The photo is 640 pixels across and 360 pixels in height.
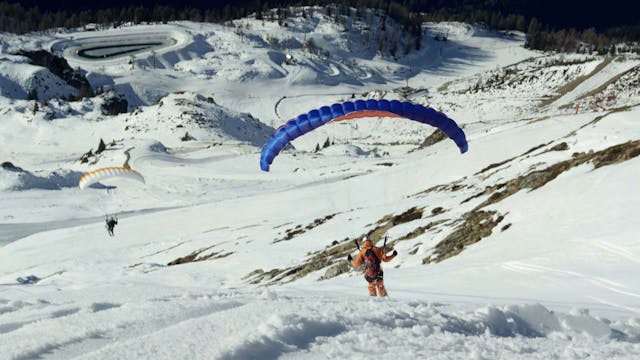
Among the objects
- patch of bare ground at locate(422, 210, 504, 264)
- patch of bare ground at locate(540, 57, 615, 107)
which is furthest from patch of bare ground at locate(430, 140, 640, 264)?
patch of bare ground at locate(540, 57, 615, 107)

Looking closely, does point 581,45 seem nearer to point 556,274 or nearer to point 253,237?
point 253,237

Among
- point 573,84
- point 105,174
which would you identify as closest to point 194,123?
point 105,174

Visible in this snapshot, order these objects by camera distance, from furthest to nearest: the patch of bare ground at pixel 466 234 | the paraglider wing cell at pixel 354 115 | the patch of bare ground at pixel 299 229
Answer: the patch of bare ground at pixel 299 229 → the paraglider wing cell at pixel 354 115 → the patch of bare ground at pixel 466 234

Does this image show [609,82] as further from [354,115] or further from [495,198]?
[354,115]

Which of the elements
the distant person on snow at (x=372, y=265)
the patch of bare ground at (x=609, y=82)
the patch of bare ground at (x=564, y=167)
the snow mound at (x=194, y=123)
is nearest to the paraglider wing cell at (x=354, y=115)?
the patch of bare ground at (x=564, y=167)

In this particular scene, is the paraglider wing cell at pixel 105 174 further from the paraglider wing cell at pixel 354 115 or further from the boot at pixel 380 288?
the boot at pixel 380 288

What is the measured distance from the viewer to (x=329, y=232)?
81.1 ft

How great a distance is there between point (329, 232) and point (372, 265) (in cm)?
1343

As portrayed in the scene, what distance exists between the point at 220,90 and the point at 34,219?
293ft

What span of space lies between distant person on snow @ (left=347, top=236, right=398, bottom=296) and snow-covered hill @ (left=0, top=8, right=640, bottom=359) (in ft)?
2.10

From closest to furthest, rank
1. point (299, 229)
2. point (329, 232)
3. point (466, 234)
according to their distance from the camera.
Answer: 1. point (466, 234)
2. point (329, 232)
3. point (299, 229)

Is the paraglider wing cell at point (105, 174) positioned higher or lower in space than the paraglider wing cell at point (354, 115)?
lower

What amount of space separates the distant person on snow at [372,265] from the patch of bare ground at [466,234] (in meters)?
5.29

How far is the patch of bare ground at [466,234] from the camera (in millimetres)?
16859
